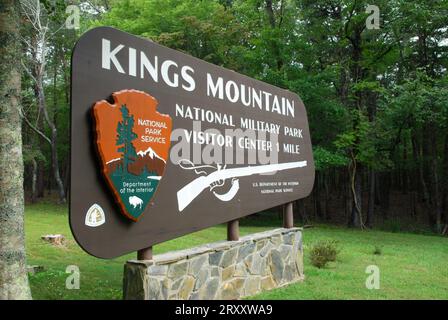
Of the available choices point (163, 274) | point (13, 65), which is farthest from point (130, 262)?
point (13, 65)

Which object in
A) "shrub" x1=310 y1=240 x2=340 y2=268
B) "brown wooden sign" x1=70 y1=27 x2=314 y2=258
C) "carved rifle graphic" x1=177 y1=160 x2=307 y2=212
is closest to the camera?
"brown wooden sign" x1=70 y1=27 x2=314 y2=258

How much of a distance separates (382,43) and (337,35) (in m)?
1.97

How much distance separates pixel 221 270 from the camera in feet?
18.0

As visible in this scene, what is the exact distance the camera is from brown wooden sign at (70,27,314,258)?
3.84 metres

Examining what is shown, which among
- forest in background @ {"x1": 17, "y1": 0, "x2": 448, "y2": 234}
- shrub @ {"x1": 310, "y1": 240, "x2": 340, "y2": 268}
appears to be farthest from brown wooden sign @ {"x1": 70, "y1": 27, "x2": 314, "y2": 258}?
forest in background @ {"x1": 17, "y1": 0, "x2": 448, "y2": 234}

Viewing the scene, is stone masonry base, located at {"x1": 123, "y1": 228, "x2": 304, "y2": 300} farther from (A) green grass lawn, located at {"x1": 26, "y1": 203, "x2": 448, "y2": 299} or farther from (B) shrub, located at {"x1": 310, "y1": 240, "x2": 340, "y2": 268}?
(B) shrub, located at {"x1": 310, "y1": 240, "x2": 340, "y2": 268}

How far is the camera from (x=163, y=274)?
4.51 metres

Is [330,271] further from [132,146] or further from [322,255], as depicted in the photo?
[132,146]

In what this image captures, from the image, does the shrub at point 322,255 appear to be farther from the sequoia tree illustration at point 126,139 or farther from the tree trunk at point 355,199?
the tree trunk at point 355,199

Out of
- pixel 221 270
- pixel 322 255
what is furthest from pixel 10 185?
pixel 322 255

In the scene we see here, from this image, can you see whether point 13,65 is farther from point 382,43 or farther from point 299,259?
point 382,43

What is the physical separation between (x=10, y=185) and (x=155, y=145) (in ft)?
5.02

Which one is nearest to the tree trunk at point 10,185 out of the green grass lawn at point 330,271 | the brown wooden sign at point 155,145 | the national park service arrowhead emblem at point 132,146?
the brown wooden sign at point 155,145

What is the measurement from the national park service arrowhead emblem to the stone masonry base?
686 millimetres
